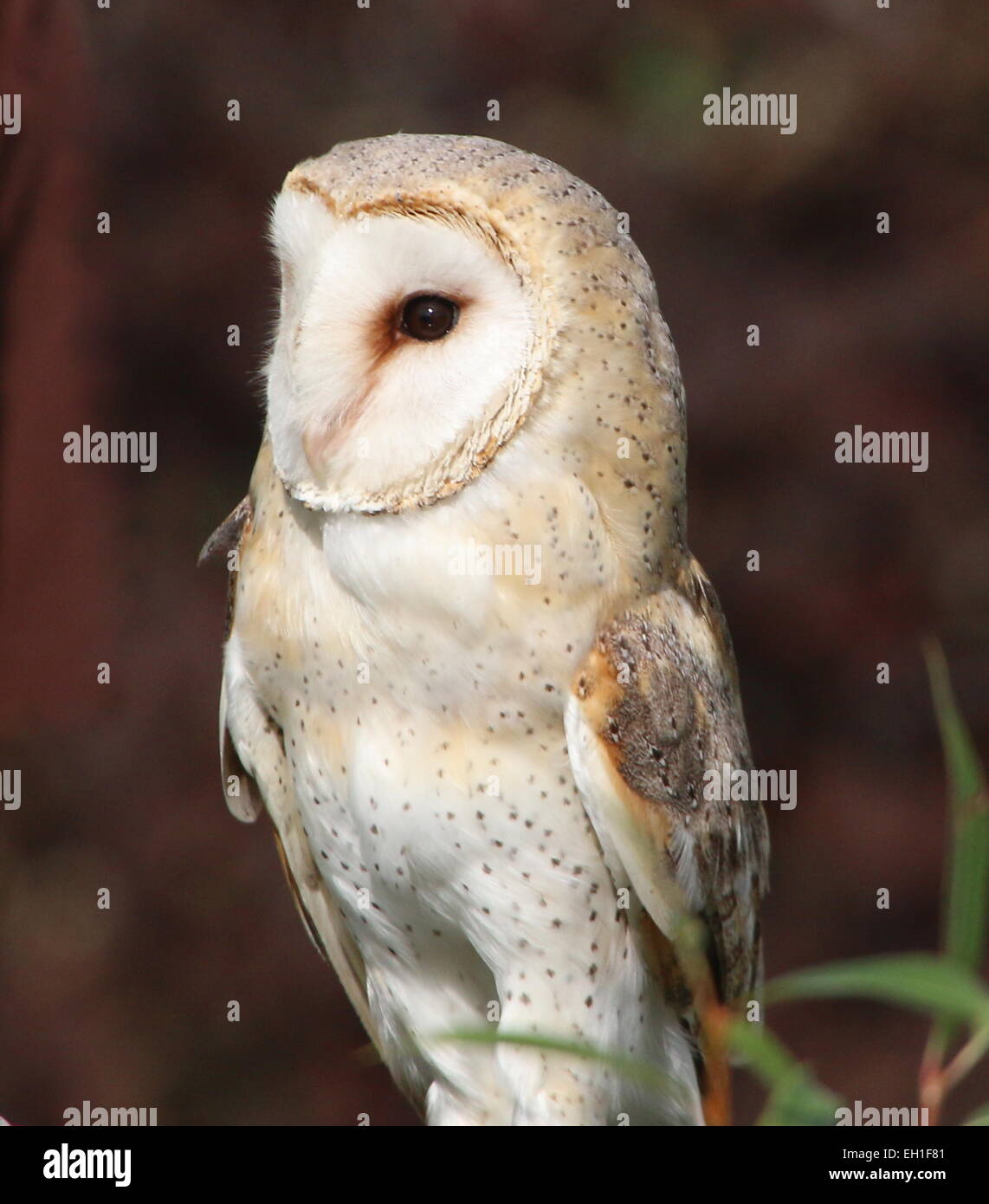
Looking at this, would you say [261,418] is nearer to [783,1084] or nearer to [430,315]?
[430,315]

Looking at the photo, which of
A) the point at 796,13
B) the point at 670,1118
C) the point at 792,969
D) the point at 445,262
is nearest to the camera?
the point at 445,262

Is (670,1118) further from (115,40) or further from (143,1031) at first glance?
(115,40)

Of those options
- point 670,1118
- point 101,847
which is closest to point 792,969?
point 101,847

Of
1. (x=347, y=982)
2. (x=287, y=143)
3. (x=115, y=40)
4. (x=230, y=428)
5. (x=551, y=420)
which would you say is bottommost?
(x=347, y=982)

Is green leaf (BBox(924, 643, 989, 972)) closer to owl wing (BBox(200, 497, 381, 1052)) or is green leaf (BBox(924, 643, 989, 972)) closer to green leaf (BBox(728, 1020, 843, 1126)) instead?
green leaf (BBox(728, 1020, 843, 1126))


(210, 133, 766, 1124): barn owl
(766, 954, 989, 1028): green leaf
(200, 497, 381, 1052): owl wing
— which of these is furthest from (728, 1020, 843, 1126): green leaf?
(200, 497, 381, 1052): owl wing

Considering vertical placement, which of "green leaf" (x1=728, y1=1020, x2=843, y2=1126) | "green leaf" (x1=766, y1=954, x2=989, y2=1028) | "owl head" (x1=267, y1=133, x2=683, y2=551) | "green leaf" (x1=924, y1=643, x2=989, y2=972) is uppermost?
"owl head" (x1=267, y1=133, x2=683, y2=551)

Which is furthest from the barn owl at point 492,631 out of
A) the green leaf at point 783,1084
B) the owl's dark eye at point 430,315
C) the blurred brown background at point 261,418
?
the blurred brown background at point 261,418
